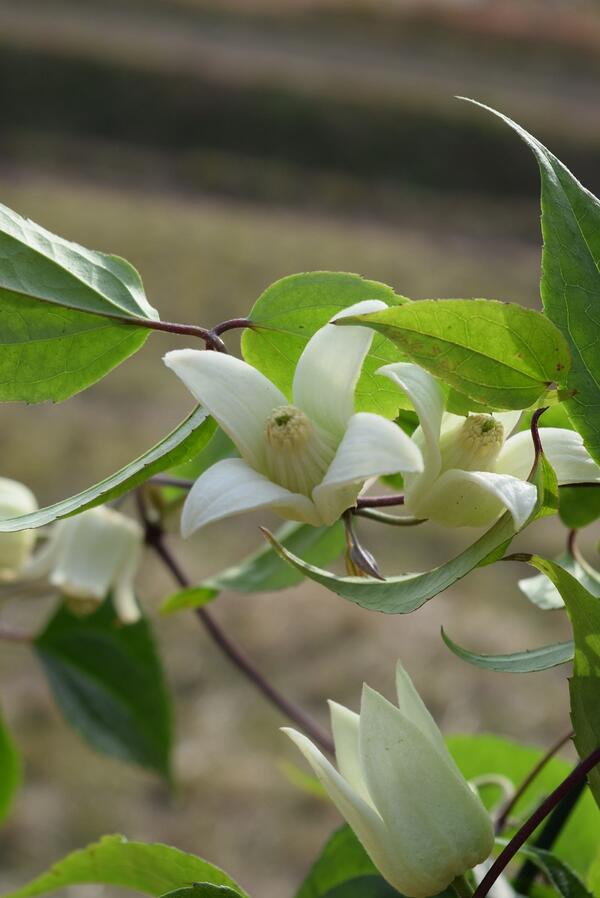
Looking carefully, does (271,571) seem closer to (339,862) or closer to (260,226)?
(339,862)

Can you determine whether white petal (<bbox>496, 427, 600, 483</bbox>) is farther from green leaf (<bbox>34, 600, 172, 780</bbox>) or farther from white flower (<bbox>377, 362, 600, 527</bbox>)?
green leaf (<bbox>34, 600, 172, 780</bbox>)

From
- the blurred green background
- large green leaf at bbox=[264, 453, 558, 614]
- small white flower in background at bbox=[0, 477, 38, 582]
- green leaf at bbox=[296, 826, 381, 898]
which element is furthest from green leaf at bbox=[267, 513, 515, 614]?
the blurred green background

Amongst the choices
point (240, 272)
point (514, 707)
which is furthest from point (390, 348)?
point (240, 272)

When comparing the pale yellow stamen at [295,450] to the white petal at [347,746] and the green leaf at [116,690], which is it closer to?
the white petal at [347,746]

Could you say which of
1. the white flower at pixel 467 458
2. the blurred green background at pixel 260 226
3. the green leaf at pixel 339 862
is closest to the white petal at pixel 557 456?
the white flower at pixel 467 458

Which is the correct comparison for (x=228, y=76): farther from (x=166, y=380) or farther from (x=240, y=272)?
(x=166, y=380)
